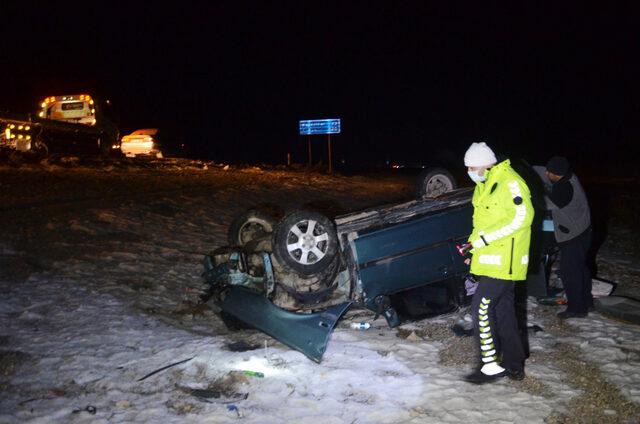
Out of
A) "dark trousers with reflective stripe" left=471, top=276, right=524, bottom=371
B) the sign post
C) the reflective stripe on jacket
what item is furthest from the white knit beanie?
the sign post

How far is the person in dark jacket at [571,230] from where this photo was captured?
539cm

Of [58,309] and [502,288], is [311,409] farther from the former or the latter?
[58,309]

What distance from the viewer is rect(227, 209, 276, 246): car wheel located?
6254 mm

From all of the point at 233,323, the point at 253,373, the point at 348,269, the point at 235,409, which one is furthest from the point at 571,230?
the point at 235,409

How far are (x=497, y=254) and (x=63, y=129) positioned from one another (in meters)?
15.3

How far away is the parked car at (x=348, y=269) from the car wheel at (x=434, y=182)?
67.5 inches

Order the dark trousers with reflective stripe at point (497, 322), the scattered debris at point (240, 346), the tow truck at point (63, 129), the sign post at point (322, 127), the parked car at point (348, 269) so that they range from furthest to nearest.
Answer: the sign post at point (322, 127) < the tow truck at point (63, 129) < the parked car at point (348, 269) < the scattered debris at point (240, 346) < the dark trousers with reflective stripe at point (497, 322)

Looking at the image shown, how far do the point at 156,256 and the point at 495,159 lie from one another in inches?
210

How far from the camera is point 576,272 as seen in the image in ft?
18.1

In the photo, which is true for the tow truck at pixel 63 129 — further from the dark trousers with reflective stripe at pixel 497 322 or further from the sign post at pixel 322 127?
the dark trousers with reflective stripe at pixel 497 322

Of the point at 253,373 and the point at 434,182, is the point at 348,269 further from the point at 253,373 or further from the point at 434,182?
the point at 434,182

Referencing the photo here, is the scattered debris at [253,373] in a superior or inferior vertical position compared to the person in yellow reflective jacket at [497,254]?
inferior

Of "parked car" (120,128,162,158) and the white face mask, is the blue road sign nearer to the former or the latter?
"parked car" (120,128,162,158)

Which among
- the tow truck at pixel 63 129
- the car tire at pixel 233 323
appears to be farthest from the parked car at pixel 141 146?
the car tire at pixel 233 323
